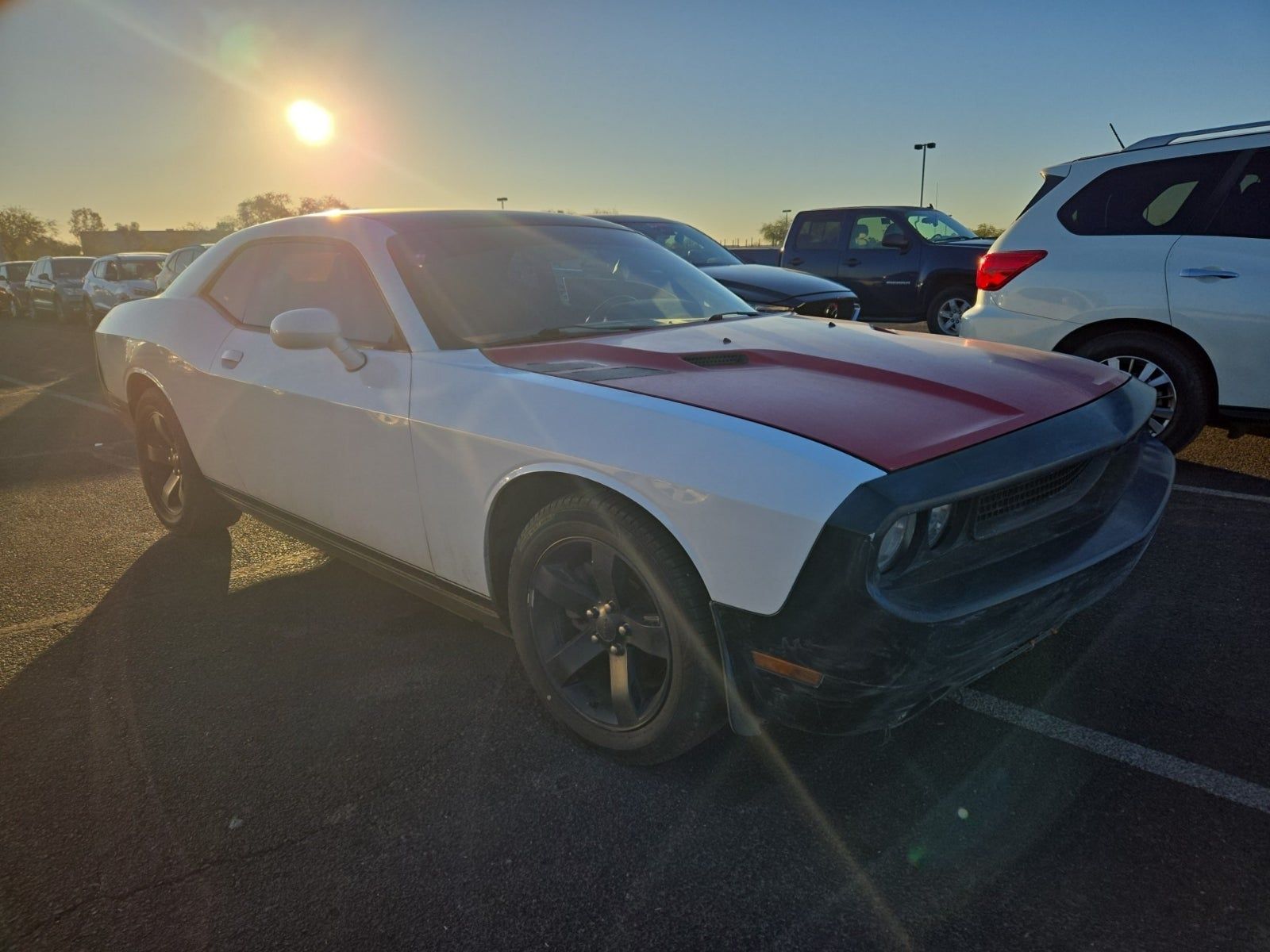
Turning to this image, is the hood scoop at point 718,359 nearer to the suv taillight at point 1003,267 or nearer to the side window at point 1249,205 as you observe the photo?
the suv taillight at point 1003,267

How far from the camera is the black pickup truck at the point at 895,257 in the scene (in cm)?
1048

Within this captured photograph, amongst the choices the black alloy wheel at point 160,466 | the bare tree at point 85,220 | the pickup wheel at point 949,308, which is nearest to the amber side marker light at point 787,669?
the black alloy wheel at point 160,466

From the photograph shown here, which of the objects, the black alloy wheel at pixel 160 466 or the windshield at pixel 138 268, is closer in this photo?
the black alloy wheel at pixel 160 466

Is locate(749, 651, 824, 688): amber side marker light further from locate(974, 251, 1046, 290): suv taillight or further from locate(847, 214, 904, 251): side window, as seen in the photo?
locate(847, 214, 904, 251): side window

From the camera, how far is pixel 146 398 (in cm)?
434

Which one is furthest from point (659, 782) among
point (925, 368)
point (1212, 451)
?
point (1212, 451)

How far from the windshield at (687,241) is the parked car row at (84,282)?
292 inches

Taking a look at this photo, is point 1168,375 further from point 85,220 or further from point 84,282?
point 85,220

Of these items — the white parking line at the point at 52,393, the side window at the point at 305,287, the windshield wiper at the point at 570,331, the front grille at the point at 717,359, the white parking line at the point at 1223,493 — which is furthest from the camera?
the white parking line at the point at 52,393

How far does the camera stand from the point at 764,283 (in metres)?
7.75

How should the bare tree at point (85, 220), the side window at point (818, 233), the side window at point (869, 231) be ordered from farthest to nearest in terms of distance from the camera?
the bare tree at point (85, 220), the side window at point (818, 233), the side window at point (869, 231)

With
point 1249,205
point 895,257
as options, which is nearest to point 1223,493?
point 1249,205

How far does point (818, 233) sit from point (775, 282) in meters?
4.13

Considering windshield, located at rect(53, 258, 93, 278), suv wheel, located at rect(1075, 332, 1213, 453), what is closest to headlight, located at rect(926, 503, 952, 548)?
suv wheel, located at rect(1075, 332, 1213, 453)
